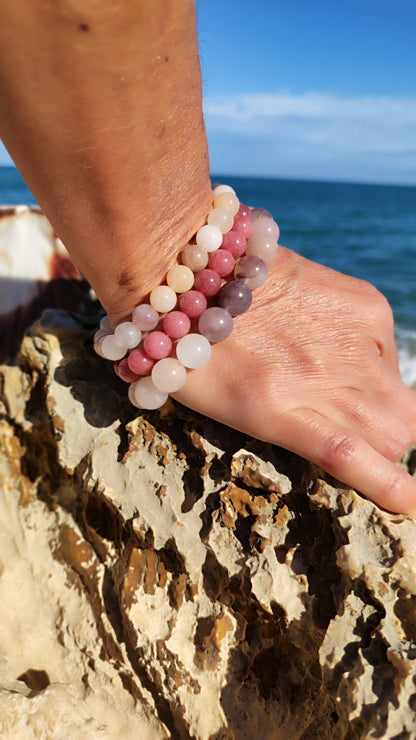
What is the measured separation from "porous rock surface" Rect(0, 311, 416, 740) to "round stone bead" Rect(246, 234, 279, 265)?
1.53ft

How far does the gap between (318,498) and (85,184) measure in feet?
2.70

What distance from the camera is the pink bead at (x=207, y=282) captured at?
1298mm

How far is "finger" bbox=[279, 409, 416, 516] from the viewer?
3.84 ft

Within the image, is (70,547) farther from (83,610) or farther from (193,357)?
(193,357)

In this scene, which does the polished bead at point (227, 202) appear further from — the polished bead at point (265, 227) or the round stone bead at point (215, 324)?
the round stone bead at point (215, 324)

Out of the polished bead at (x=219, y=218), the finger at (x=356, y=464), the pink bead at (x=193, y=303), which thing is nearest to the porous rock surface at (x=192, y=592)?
the finger at (x=356, y=464)

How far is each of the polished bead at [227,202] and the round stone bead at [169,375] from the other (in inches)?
16.5

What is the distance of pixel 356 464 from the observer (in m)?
1.17

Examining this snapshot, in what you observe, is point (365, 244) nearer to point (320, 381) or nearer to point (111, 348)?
point (320, 381)

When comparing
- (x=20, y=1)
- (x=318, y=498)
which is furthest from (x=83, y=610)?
(x=20, y=1)

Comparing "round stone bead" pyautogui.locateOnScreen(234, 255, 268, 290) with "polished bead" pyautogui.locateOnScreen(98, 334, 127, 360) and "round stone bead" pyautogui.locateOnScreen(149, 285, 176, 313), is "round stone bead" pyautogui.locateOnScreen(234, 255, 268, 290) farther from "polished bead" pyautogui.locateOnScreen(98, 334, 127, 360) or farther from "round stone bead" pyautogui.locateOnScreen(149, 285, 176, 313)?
"polished bead" pyautogui.locateOnScreen(98, 334, 127, 360)

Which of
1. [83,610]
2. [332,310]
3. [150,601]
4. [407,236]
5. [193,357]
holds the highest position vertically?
[407,236]

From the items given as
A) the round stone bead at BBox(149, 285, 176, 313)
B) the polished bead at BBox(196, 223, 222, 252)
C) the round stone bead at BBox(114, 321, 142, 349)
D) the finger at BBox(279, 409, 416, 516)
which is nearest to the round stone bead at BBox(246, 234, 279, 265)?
the polished bead at BBox(196, 223, 222, 252)

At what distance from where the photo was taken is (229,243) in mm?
1342
